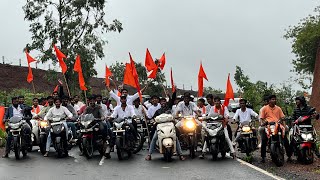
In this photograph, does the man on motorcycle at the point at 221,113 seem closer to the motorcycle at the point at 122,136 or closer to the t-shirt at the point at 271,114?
the t-shirt at the point at 271,114

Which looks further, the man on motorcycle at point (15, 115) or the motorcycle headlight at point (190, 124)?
the man on motorcycle at point (15, 115)

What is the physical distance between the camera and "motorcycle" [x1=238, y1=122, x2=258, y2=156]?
45.0 feet

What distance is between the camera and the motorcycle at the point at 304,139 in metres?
12.4

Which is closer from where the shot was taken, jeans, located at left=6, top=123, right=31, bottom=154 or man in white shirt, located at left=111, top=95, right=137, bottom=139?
jeans, located at left=6, top=123, right=31, bottom=154

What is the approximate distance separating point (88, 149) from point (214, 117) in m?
3.49

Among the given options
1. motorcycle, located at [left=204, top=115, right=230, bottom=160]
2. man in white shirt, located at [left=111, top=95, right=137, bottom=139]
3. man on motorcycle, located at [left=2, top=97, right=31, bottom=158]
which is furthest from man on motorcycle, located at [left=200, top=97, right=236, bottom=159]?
man on motorcycle, located at [left=2, top=97, right=31, bottom=158]

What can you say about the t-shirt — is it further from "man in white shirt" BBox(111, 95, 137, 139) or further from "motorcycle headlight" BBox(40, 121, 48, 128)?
"motorcycle headlight" BBox(40, 121, 48, 128)

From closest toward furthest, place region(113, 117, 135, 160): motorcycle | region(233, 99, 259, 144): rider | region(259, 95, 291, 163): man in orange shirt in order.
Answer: region(259, 95, 291, 163): man in orange shirt
region(113, 117, 135, 160): motorcycle
region(233, 99, 259, 144): rider

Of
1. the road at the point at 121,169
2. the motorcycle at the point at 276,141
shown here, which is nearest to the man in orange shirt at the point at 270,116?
the motorcycle at the point at 276,141

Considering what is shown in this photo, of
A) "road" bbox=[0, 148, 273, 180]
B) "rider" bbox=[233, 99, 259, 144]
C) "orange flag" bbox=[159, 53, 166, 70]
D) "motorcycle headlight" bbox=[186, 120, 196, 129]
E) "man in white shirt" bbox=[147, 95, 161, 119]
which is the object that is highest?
"orange flag" bbox=[159, 53, 166, 70]

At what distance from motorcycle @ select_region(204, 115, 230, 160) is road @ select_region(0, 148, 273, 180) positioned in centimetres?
31

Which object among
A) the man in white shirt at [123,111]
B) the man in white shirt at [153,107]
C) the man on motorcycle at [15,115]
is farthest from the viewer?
the man in white shirt at [153,107]

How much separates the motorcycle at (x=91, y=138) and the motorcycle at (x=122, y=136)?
1.96 ft

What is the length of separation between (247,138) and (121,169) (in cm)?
350
